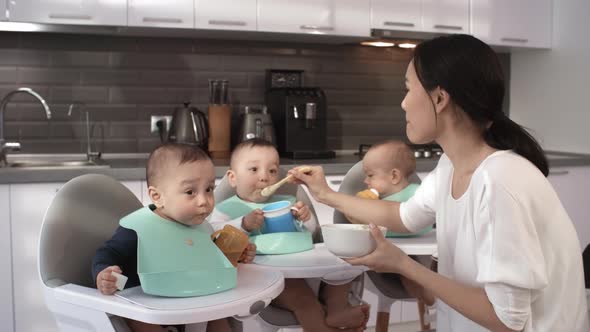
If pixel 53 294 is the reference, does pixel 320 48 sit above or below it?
above

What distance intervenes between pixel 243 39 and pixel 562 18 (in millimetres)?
1862

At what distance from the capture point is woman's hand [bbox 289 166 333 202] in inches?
85.7

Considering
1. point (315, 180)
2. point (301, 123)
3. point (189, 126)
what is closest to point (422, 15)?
point (301, 123)

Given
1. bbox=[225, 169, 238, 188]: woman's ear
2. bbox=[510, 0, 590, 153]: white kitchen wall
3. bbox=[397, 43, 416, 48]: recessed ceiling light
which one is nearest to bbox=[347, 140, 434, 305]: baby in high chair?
bbox=[225, 169, 238, 188]: woman's ear

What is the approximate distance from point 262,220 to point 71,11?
168cm

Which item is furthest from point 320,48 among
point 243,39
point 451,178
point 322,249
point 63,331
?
point 63,331

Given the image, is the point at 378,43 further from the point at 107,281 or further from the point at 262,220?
the point at 107,281

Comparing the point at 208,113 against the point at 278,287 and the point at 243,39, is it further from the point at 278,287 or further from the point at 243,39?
the point at 278,287

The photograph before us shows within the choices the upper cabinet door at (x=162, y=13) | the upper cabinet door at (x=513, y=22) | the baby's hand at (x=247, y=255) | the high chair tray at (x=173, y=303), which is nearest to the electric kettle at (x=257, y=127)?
the upper cabinet door at (x=162, y=13)

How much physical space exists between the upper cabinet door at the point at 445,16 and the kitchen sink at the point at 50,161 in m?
1.87

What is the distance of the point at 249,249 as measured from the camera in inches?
73.5

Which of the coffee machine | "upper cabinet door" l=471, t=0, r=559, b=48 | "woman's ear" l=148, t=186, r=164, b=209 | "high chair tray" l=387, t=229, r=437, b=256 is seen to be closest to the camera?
"woman's ear" l=148, t=186, r=164, b=209

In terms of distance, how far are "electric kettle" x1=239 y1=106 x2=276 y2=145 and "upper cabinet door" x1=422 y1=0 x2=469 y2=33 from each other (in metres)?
1.01

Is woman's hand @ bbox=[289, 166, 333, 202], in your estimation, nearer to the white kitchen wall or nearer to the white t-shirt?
the white t-shirt
